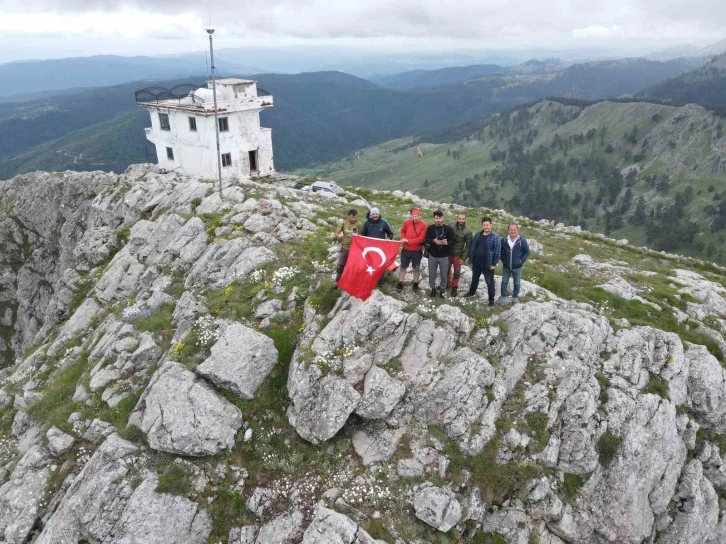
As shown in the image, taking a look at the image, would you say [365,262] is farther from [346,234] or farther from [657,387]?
[657,387]

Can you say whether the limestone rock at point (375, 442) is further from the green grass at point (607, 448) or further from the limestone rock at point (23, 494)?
the limestone rock at point (23, 494)

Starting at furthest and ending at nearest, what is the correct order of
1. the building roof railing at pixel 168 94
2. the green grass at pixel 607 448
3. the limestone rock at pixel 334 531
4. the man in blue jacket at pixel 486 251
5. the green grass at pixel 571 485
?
the building roof railing at pixel 168 94 < the man in blue jacket at pixel 486 251 < the green grass at pixel 607 448 < the green grass at pixel 571 485 < the limestone rock at pixel 334 531

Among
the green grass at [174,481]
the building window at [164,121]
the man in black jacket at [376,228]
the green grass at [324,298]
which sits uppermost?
the building window at [164,121]

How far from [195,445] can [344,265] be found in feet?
25.5

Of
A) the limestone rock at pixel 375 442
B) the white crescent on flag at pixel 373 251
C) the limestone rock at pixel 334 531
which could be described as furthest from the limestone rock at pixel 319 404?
the white crescent on flag at pixel 373 251

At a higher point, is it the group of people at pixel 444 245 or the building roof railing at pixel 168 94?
the building roof railing at pixel 168 94

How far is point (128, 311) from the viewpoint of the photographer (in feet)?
64.2

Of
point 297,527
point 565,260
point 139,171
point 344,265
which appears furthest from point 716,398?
point 139,171

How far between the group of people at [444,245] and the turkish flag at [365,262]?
465 millimetres

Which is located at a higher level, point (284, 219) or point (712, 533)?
point (284, 219)

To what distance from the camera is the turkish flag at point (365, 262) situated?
51.7ft

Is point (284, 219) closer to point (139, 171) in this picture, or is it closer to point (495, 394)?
point (495, 394)

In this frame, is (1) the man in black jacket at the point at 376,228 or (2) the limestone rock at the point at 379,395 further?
(1) the man in black jacket at the point at 376,228

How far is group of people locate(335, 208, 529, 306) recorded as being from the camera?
15852 millimetres
